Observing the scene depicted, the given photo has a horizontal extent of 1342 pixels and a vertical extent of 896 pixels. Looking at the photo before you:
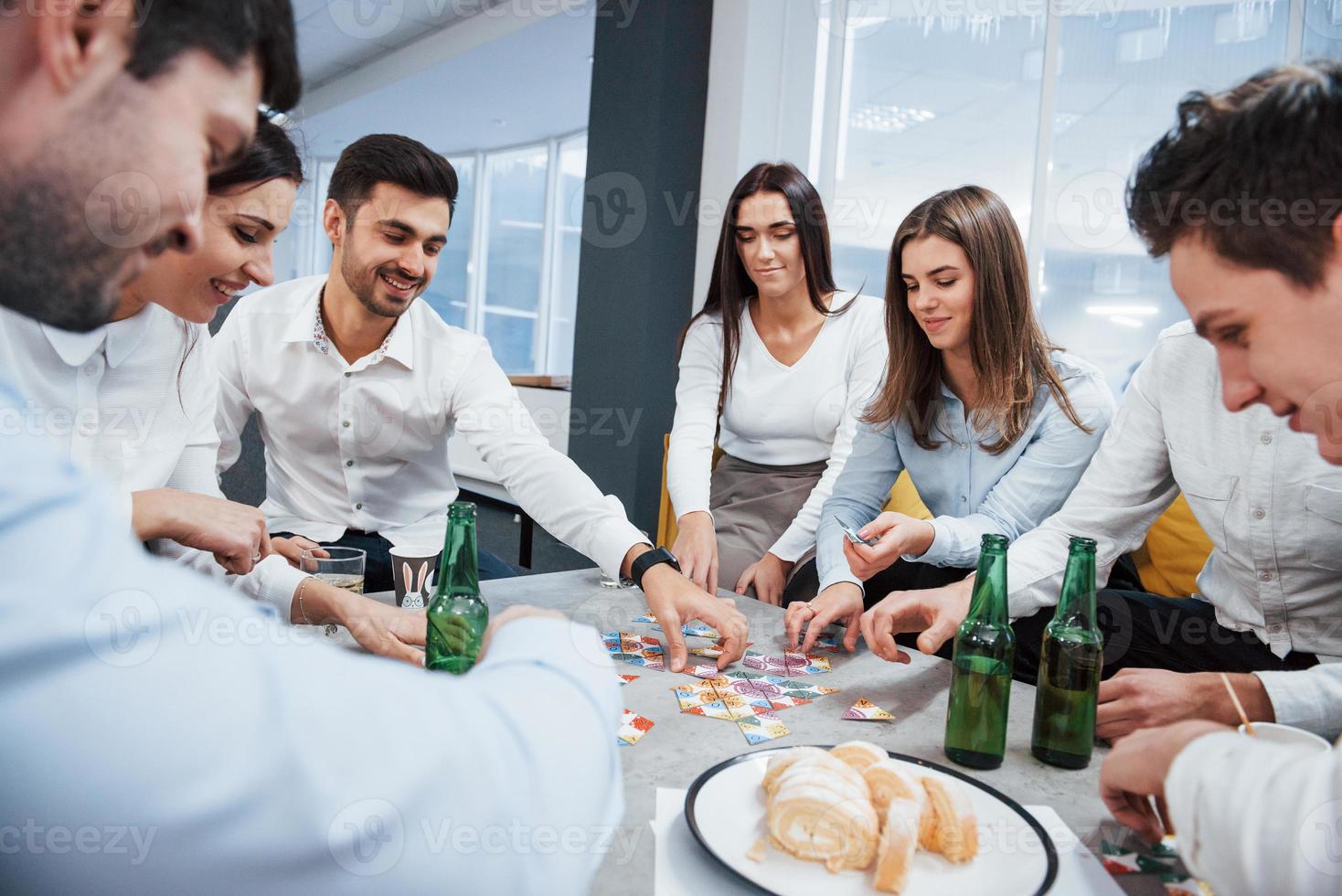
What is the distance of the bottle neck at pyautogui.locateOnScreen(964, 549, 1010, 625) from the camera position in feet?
3.41

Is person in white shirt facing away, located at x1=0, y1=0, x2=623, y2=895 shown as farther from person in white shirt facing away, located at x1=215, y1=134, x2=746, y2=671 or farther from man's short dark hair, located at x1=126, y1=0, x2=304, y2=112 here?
person in white shirt facing away, located at x1=215, y1=134, x2=746, y2=671

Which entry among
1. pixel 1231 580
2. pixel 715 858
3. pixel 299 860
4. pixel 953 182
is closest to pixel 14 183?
pixel 299 860

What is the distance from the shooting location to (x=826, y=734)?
1097 millimetres

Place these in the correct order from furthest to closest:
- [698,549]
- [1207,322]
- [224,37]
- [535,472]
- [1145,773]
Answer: [698,549]
[535,472]
[1207,322]
[1145,773]
[224,37]

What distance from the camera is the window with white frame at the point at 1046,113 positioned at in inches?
141

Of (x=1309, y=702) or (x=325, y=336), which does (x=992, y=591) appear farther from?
(x=325, y=336)

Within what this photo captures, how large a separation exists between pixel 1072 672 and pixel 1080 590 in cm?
10

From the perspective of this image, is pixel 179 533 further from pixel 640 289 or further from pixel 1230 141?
pixel 640 289

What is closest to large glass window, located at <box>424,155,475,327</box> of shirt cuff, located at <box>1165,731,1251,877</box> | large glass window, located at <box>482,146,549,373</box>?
large glass window, located at <box>482,146,549,373</box>

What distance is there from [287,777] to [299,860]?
43mm

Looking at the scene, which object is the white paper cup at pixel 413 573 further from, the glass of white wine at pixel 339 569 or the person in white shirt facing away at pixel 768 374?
the person in white shirt facing away at pixel 768 374

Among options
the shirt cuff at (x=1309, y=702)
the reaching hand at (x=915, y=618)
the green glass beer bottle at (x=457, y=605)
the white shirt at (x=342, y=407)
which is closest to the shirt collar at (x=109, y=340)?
the white shirt at (x=342, y=407)

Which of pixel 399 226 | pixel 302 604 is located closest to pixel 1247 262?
pixel 302 604

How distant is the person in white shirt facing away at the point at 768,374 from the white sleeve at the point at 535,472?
2.04 feet
